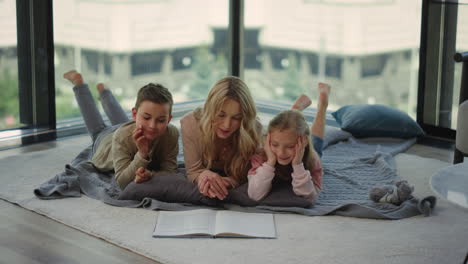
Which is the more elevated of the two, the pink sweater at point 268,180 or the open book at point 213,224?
the pink sweater at point 268,180

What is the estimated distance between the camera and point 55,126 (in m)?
4.41

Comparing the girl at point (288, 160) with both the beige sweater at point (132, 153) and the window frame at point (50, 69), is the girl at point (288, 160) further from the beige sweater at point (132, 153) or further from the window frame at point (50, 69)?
the window frame at point (50, 69)

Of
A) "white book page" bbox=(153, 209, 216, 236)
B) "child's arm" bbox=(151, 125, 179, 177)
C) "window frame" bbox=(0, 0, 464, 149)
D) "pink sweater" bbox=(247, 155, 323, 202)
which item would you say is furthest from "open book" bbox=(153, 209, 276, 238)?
"window frame" bbox=(0, 0, 464, 149)

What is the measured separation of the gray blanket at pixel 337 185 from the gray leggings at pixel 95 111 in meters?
0.13

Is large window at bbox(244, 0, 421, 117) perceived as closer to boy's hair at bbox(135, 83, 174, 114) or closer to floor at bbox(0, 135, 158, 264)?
boy's hair at bbox(135, 83, 174, 114)

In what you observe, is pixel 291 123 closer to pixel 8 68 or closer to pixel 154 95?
pixel 154 95

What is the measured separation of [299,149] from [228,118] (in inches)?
13.0

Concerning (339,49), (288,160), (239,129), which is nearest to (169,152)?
(239,129)

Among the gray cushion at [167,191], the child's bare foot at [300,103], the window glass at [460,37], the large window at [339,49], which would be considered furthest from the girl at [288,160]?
the large window at [339,49]

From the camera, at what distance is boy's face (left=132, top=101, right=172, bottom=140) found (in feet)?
10.1

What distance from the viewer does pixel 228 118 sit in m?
3.00

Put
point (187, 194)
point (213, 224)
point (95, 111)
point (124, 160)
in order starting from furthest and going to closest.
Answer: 1. point (95, 111)
2. point (124, 160)
3. point (187, 194)
4. point (213, 224)

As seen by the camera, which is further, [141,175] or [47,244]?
[141,175]

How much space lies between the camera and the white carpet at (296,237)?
2.56 metres
